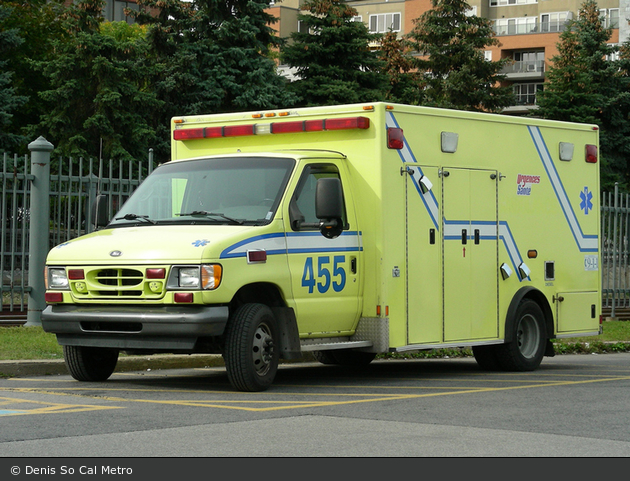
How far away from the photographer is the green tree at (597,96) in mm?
50250

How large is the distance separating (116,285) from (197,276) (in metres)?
0.84

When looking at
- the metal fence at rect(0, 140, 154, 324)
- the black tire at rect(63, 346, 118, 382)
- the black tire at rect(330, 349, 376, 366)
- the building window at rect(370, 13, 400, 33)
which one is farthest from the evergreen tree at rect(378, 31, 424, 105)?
the black tire at rect(63, 346, 118, 382)

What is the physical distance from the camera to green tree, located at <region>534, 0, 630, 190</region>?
50.2 m

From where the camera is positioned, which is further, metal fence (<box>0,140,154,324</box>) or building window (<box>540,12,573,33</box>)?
building window (<box>540,12,573,33</box>)

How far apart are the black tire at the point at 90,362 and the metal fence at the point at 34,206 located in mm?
4581

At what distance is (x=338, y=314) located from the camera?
1066cm

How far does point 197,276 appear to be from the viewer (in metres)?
9.27

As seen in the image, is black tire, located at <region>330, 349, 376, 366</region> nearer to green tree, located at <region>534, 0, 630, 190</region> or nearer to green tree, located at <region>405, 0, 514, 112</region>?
green tree, located at <region>405, 0, 514, 112</region>

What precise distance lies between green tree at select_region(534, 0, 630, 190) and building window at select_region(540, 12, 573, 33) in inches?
1286

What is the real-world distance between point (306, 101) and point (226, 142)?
30.5m

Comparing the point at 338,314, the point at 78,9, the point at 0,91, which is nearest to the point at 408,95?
the point at 78,9

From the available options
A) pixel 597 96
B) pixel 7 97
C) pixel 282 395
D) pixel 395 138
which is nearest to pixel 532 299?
pixel 395 138

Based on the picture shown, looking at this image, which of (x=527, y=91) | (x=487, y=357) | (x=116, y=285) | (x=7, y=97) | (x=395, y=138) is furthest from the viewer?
(x=527, y=91)

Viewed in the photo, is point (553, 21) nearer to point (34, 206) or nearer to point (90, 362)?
point (34, 206)
